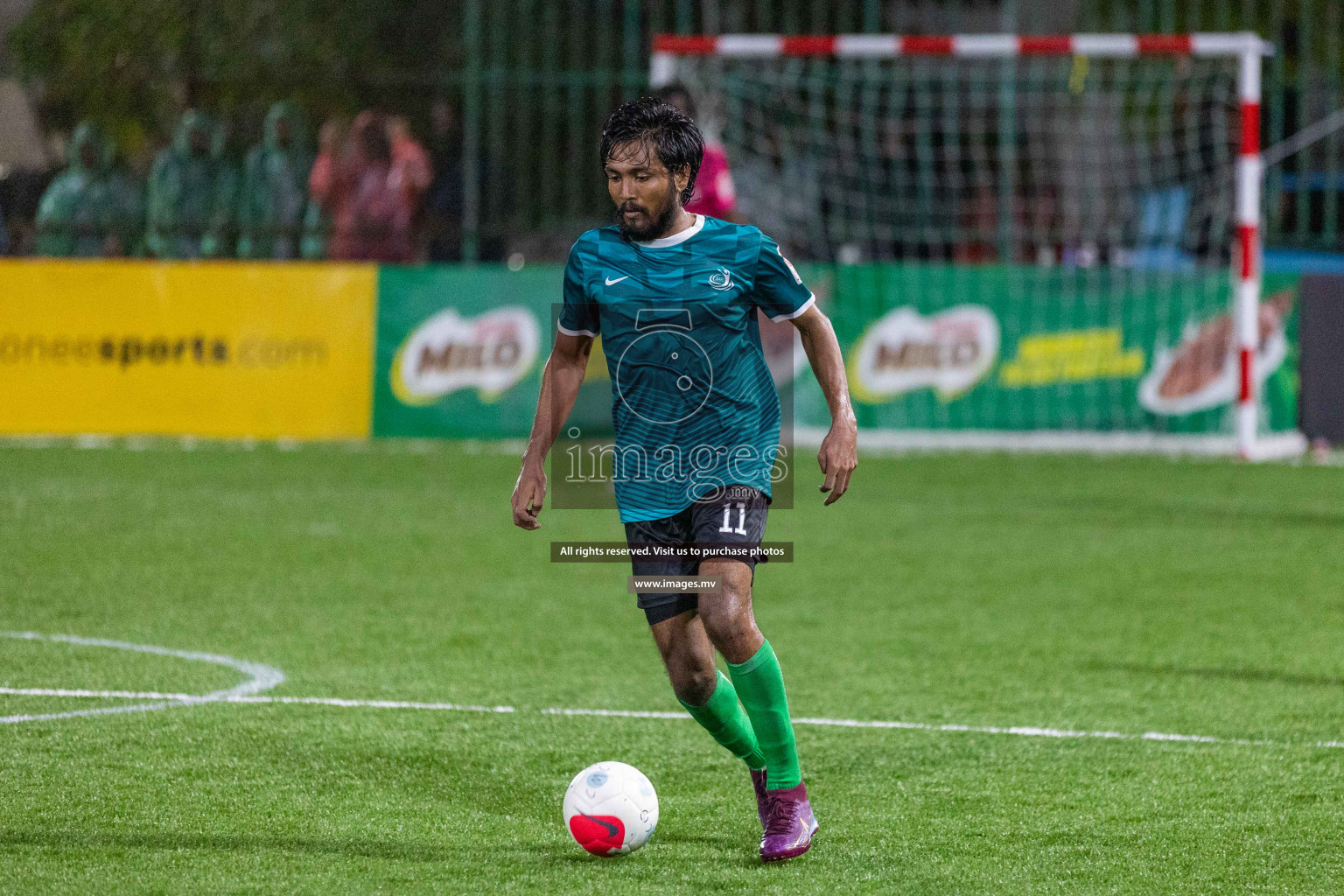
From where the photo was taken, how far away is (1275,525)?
10445 mm

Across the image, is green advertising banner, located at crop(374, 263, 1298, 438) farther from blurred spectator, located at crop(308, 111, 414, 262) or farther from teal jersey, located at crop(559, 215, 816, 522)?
teal jersey, located at crop(559, 215, 816, 522)

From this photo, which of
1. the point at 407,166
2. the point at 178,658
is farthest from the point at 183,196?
the point at 178,658

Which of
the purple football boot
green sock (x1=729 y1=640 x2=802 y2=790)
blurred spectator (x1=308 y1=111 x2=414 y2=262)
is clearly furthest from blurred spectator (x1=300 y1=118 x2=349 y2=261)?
the purple football boot

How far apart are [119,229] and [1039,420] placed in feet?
26.1

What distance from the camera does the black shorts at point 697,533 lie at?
14.2ft

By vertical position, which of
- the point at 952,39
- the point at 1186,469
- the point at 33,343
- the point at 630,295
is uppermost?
the point at 952,39

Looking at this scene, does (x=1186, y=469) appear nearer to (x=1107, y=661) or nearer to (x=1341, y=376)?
(x=1341, y=376)

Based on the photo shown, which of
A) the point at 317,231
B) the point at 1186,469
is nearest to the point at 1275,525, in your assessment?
the point at 1186,469

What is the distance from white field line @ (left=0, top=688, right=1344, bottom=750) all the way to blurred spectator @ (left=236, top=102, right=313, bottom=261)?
955 cm

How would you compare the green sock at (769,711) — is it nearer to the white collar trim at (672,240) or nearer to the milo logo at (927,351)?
the white collar trim at (672,240)

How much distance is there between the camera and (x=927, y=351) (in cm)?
1398

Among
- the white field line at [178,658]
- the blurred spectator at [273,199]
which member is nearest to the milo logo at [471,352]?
the blurred spectator at [273,199]

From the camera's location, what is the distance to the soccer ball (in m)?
4.20

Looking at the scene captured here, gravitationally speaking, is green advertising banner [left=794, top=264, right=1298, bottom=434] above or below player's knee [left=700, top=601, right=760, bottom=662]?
below
